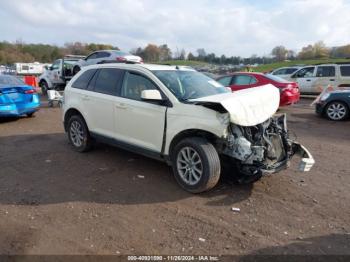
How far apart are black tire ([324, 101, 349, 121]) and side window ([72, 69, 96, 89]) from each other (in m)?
7.97

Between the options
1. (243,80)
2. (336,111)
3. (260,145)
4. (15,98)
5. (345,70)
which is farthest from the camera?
(345,70)

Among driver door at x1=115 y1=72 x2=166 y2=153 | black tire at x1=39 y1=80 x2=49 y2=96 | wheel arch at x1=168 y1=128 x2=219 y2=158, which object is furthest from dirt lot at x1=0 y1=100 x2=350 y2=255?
black tire at x1=39 y1=80 x2=49 y2=96

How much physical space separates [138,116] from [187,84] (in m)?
0.96

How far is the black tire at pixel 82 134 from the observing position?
6.24 metres

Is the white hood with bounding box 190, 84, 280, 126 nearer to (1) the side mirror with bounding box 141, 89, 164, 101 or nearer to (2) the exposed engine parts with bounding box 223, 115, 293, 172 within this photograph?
(2) the exposed engine parts with bounding box 223, 115, 293, 172

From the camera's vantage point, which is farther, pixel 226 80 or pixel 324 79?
pixel 324 79

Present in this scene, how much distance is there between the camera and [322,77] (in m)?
16.2

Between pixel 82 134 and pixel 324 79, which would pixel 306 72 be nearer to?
pixel 324 79

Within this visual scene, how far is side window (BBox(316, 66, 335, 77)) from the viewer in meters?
15.9

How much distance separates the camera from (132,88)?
17.6 ft

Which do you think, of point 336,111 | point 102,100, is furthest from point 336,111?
point 102,100

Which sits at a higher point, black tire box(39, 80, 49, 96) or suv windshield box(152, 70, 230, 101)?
suv windshield box(152, 70, 230, 101)

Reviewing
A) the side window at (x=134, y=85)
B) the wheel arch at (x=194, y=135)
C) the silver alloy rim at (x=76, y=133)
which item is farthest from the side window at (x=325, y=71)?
the silver alloy rim at (x=76, y=133)

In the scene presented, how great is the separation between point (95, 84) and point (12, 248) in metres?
3.49
